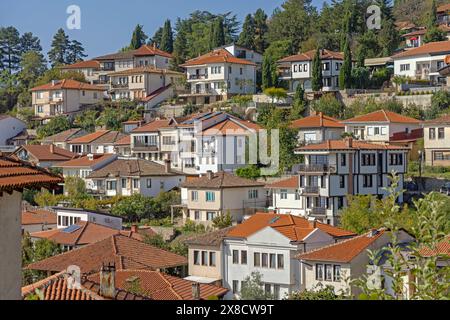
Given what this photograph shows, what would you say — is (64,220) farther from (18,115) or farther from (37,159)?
(18,115)

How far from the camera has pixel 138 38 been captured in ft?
150

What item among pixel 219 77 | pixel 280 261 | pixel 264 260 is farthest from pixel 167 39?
pixel 280 261

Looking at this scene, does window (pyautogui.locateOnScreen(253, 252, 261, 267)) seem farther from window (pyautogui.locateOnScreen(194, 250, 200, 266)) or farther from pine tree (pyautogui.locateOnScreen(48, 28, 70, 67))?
pine tree (pyautogui.locateOnScreen(48, 28, 70, 67))

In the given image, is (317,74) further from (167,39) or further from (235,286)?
(235,286)

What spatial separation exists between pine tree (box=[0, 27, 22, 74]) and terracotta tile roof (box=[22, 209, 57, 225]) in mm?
19686

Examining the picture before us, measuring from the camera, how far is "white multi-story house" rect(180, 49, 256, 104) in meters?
39.1

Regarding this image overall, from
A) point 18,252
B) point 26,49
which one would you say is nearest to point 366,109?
point 26,49

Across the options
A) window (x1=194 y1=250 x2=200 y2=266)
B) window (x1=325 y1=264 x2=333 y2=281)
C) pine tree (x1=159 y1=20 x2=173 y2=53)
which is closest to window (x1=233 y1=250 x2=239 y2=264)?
window (x1=194 y1=250 x2=200 y2=266)

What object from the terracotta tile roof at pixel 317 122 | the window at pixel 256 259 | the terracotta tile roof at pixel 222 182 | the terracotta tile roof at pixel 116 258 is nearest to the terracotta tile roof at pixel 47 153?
the terracotta tile roof at pixel 222 182

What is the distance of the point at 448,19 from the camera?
1753 inches

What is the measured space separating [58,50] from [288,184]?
978 inches

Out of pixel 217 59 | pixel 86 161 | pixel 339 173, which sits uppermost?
pixel 217 59

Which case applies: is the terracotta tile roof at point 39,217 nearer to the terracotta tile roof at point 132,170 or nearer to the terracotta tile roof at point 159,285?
the terracotta tile roof at point 132,170

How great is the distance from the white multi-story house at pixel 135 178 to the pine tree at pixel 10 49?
15.6 m
